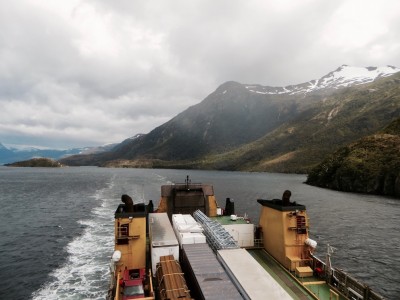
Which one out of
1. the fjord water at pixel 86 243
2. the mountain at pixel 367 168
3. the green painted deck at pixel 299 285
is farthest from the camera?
the mountain at pixel 367 168

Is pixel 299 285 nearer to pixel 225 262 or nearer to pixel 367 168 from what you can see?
pixel 225 262

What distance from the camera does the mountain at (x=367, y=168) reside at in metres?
124

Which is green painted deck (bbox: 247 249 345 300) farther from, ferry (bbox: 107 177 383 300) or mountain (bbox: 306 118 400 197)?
mountain (bbox: 306 118 400 197)

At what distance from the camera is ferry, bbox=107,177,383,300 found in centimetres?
1795

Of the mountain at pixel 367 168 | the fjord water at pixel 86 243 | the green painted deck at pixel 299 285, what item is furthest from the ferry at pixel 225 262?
the mountain at pixel 367 168

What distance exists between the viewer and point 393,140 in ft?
481

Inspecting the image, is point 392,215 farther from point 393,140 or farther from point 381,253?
point 393,140

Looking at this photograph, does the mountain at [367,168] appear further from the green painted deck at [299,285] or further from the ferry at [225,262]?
the green painted deck at [299,285]

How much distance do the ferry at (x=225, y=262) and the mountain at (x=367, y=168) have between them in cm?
11398

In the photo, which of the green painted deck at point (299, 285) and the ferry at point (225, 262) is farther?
the green painted deck at point (299, 285)

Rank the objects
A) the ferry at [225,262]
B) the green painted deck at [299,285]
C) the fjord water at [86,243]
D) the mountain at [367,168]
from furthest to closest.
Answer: the mountain at [367,168]
the fjord water at [86,243]
the green painted deck at [299,285]
the ferry at [225,262]

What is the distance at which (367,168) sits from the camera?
135250 millimetres

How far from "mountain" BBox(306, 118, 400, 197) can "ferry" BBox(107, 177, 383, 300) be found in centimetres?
11398

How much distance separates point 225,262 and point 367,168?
5412 inches
